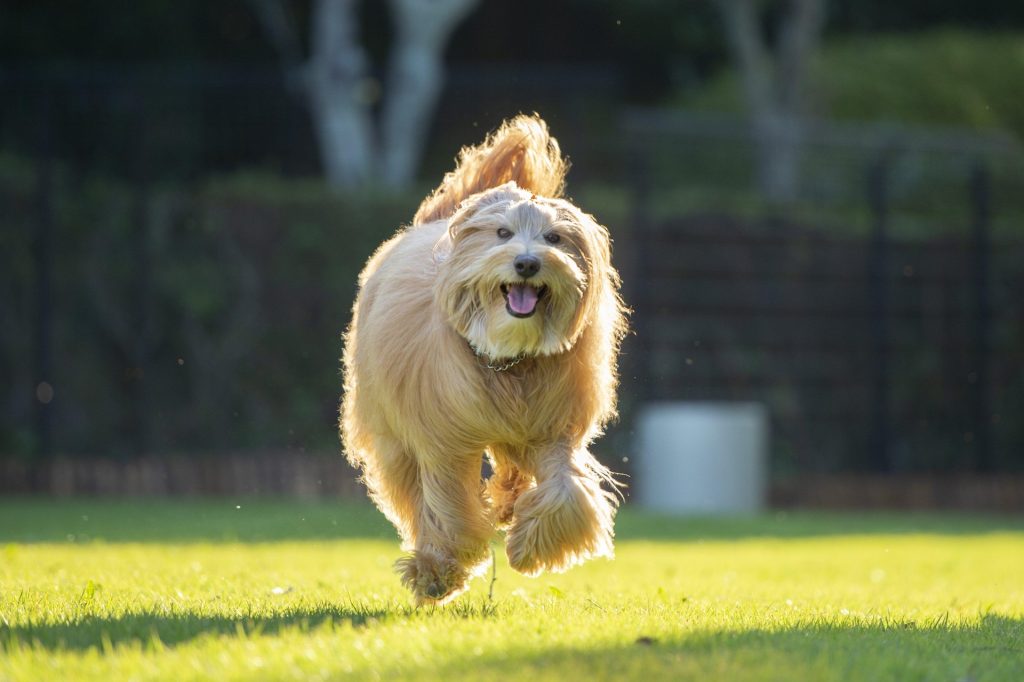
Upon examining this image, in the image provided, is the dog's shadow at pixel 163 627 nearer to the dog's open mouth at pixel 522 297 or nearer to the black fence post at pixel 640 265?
the dog's open mouth at pixel 522 297

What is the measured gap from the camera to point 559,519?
5305 mm

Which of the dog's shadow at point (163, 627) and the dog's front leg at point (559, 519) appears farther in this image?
the dog's front leg at point (559, 519)

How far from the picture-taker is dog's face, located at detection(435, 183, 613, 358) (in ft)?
16.9

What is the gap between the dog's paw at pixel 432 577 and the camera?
18.0 ft

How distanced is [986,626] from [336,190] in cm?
892

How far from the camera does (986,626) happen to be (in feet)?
18.0

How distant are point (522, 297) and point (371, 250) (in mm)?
8307

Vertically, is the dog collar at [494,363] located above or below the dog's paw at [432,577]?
above

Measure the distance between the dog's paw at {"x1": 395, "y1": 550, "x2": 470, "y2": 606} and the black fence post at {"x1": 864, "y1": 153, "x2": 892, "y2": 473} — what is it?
956 cm

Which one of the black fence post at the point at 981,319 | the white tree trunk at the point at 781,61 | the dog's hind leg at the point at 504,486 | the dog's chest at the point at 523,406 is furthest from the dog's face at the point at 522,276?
the white tree trunk at the point at 781,61

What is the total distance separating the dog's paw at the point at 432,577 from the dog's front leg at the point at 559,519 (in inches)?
9.5

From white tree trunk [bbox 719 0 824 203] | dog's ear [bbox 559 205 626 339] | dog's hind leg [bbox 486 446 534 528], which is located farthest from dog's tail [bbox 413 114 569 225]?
white tree trunk [bbox 719 0 824 203]

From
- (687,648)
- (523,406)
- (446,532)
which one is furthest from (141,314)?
(687,648)

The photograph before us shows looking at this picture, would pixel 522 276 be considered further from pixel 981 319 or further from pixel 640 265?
pixel 981 319
